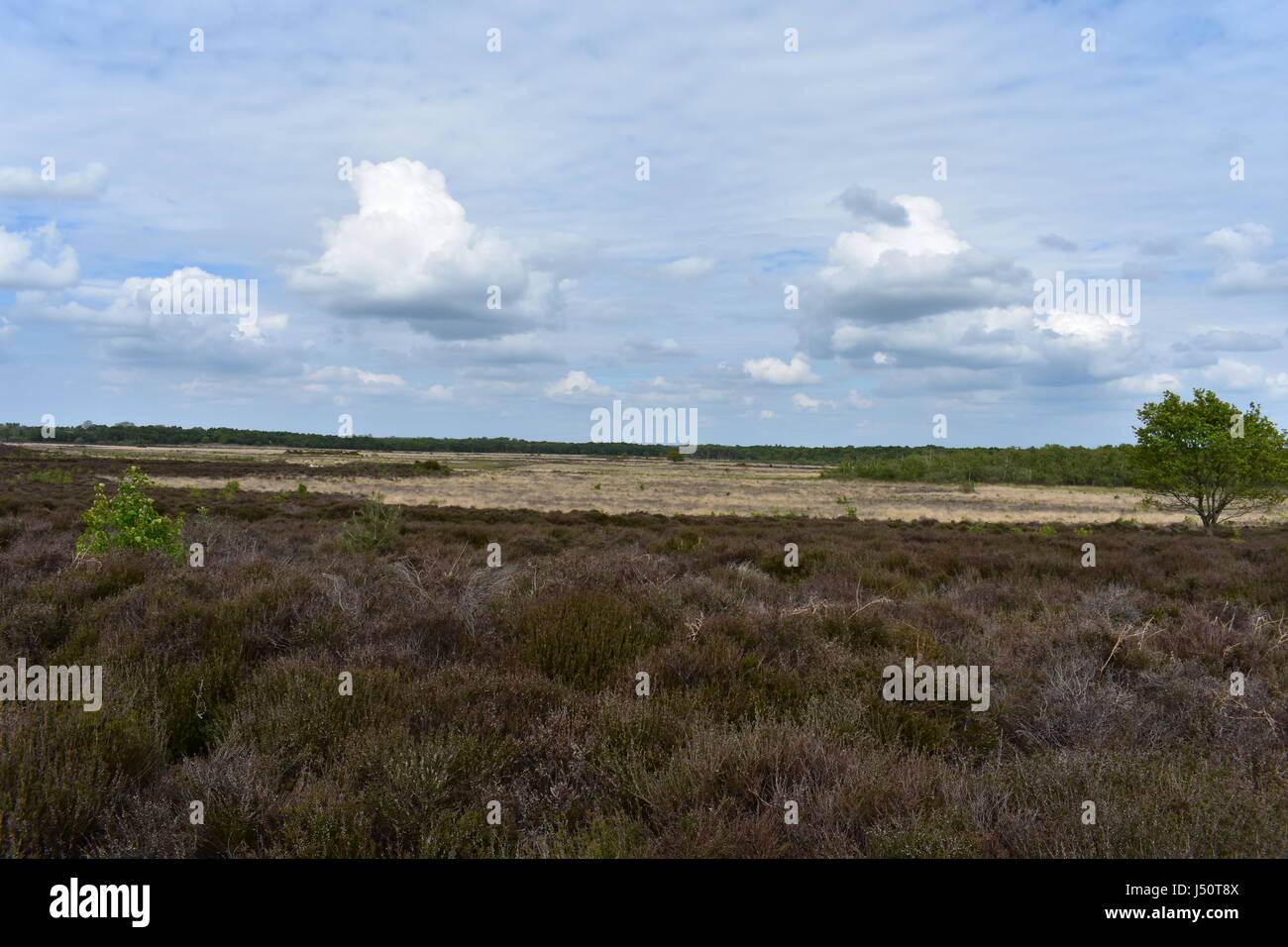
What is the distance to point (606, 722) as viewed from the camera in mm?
4191

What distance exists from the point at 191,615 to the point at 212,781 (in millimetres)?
3074

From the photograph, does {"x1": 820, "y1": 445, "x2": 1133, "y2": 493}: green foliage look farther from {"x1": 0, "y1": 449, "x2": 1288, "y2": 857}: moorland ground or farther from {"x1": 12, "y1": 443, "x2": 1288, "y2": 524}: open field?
{"x1": 0, "y1": 449, "x2": 1288, "y2": 857}: moorland ground

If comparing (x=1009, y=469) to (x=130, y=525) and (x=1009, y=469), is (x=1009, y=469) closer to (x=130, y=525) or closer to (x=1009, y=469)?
(x=1009, y=469)

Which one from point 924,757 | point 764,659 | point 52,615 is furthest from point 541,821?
point 52,615

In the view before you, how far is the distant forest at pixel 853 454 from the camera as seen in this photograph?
8206cm

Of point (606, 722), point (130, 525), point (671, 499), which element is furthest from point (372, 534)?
point (671, 499)

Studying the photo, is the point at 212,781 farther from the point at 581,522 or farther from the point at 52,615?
the point at 581,522

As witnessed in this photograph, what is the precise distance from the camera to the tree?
79.0 ft

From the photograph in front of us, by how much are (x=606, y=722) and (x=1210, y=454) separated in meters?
28.9

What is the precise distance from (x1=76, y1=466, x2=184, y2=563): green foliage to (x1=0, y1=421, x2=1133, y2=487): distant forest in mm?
29996

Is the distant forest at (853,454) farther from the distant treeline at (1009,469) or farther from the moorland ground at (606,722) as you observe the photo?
the moorland ground at (606,722)

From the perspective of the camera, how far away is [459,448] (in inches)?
7431
